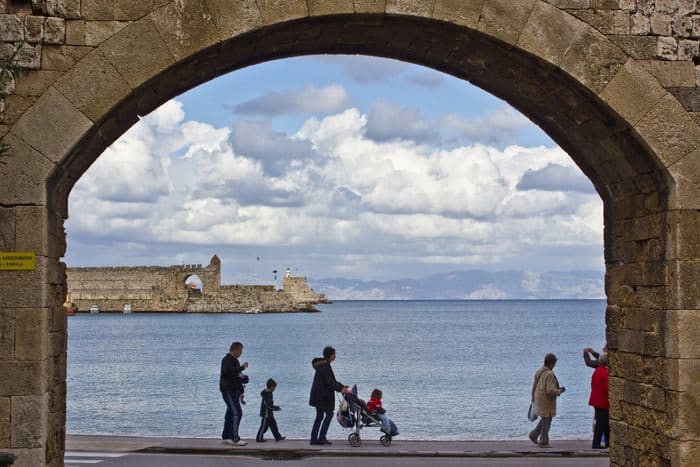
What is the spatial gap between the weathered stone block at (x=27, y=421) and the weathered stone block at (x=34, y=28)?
9.78 ft

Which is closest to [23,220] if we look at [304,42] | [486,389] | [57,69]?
[57,69]

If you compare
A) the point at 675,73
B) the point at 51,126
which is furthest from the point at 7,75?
the point at 675,73

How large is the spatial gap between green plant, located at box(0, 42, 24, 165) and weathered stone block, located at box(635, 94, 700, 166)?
536cm

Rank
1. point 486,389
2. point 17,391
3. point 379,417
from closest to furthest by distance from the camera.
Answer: point 17,391 → point 379,417 → point 486,389

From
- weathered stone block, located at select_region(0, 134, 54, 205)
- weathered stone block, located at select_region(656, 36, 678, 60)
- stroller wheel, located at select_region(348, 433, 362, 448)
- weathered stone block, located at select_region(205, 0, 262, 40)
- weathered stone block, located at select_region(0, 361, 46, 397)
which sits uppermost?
weathered stone block, located at select_region(205, 0, 262, 40)

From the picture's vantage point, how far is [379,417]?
54.3 feet

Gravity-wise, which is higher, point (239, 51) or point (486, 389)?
point (239, 51)

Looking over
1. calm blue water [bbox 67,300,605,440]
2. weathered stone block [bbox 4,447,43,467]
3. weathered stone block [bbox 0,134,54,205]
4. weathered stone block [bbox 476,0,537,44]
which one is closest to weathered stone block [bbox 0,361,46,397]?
weathered stone block [bbox 4,447,43,467]

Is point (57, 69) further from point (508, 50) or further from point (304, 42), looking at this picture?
point (508, 50)

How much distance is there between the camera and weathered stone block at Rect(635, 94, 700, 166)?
29.9 feet

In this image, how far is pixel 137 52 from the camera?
28.3 ft

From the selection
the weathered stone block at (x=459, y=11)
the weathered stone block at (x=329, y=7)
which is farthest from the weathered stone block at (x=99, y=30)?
the weathered stone block at (x=459, y=11)

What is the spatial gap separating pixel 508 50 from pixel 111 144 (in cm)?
385

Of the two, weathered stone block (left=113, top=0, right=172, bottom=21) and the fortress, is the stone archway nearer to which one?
weathered stone block (left=113, top=0, right=172, bottom=21)
